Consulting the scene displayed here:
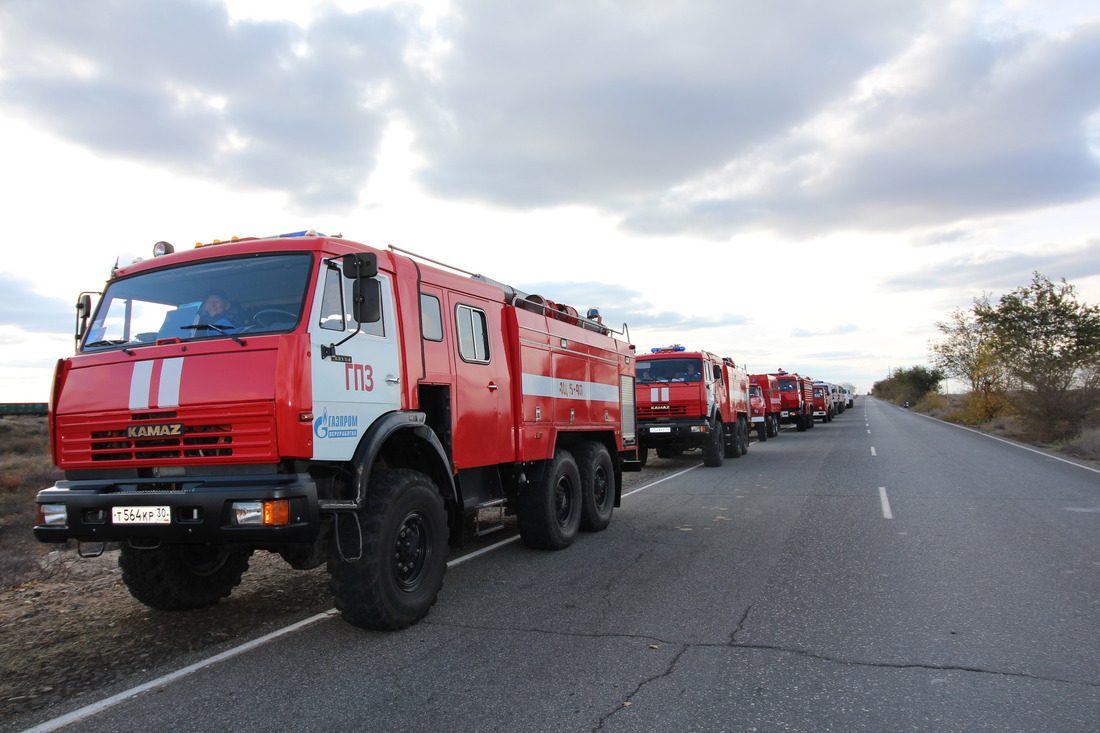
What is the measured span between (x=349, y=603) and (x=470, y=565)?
7.81 ft

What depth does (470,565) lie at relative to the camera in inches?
269

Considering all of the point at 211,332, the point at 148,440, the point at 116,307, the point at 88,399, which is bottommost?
the point at 148,440

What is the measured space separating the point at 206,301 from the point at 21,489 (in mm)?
13670

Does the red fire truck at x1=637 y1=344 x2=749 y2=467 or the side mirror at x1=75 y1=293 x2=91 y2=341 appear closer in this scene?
the side mirror at x1=75 y1=293 x2=91 y2=341

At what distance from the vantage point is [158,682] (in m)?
4.00

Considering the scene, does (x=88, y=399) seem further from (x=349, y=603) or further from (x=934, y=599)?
(x=934, y=599)

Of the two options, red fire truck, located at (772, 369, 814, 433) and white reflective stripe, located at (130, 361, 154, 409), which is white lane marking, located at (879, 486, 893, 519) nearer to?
white reflective stripe, located at (130, 361, 154, 409)

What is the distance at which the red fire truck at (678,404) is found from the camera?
16406 mm

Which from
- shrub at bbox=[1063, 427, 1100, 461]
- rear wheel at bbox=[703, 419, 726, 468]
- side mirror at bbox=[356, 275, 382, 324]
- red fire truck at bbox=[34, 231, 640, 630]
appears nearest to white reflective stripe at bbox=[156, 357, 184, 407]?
red fire truck at bbox=[34, 231, 640, 630]

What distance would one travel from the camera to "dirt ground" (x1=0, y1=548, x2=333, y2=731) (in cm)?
410

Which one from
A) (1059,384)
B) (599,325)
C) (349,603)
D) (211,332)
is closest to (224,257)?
(211,332)

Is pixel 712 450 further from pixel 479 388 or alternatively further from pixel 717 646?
pixel 717 646

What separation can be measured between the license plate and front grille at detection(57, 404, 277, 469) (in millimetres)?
297

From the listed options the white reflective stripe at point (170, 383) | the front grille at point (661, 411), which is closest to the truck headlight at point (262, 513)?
the white reflective stripe at point (170, 383)
